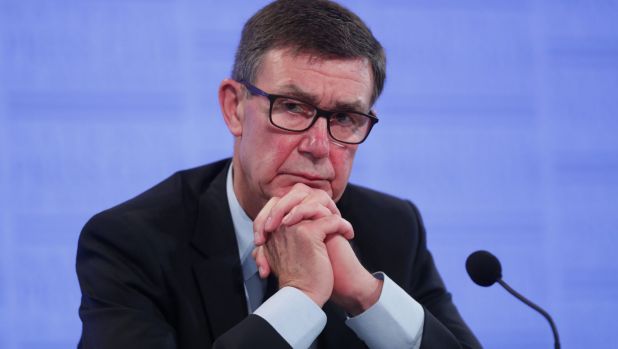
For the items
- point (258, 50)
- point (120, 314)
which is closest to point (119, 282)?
point (120, 314)

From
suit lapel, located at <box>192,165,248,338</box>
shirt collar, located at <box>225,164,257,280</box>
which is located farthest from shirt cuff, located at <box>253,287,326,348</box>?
shirt collar, located at <box>225,164,257,280</box>

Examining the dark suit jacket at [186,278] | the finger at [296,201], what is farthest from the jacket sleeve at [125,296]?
the finger at [296,201]

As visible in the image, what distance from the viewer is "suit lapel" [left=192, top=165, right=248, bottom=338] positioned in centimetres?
214

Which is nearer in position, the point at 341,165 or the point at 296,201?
the point at 296,201

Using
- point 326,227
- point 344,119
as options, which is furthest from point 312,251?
point 344,119

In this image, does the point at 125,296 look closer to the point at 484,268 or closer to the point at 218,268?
the point at 218,268

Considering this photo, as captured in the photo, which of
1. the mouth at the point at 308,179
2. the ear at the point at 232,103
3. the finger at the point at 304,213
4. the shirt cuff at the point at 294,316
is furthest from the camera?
the ear at the point at 232,103

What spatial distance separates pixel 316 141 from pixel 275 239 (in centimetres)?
29

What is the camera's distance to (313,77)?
2.10 m

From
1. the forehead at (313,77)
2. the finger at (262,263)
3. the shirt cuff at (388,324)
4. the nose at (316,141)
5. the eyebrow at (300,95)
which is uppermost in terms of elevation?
the forehead at (313,77)

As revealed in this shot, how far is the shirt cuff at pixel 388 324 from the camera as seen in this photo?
2.04 meters

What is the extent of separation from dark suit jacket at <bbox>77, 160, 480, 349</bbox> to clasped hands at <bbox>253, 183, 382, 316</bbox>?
17cm

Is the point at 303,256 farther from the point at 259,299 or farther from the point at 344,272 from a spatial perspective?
the point at 259,299

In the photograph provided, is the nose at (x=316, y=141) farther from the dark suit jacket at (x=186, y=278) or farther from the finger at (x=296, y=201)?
the dark suit jacket at (x=186, y=278)
